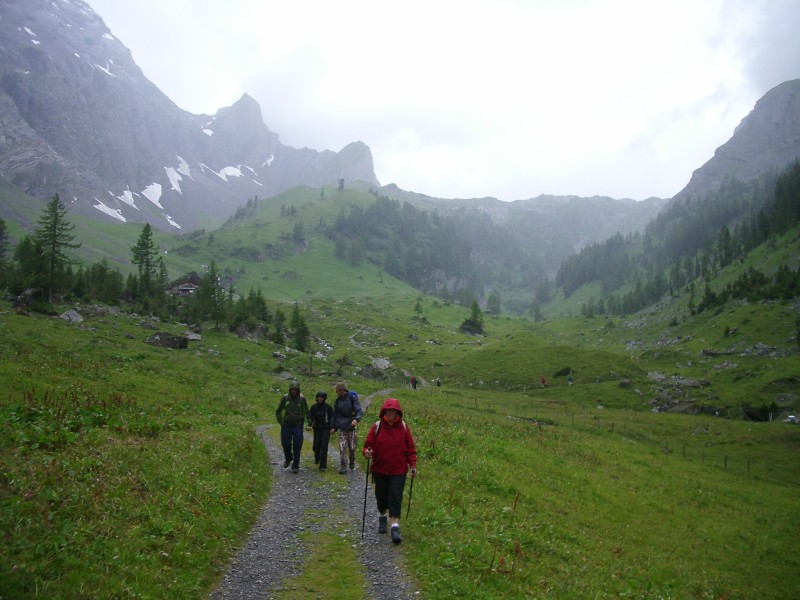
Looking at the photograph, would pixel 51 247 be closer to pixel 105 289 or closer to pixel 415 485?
pixel 105 289

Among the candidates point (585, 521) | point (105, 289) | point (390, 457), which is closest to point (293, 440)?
point (390, 457)

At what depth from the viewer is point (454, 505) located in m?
16.4

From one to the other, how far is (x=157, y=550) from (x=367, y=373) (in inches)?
2978

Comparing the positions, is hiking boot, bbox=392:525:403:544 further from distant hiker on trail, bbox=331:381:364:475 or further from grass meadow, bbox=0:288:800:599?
distant hiker on trail, bbox=331:381:364:475

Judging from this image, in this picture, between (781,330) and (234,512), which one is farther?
(781,330)

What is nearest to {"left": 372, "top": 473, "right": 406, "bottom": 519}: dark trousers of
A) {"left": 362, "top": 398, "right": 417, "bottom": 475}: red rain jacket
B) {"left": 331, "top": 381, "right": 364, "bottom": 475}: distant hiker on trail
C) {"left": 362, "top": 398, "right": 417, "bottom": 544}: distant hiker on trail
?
{"left": 362, "top": 398, "right": 417, "bottom": 544}: distant hiker on trail

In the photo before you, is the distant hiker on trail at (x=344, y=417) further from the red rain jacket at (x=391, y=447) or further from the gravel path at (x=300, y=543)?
the red rain jacket at (x=391, y=447)

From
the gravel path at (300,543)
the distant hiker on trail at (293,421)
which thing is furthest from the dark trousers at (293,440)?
the gravel path at (300,543)

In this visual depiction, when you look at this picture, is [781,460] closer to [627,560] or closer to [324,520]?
[627,560]

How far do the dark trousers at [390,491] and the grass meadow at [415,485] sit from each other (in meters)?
0.94

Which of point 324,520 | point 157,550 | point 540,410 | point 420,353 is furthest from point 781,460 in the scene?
point 420,353

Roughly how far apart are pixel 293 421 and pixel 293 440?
0.95 metres

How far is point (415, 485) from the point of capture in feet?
59.4

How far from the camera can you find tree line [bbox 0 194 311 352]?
71.8 m
